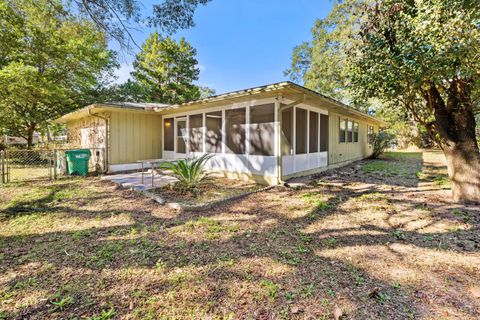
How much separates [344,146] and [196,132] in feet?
22.0

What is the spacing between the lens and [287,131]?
645 centimetres

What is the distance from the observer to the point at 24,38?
11.1 meters

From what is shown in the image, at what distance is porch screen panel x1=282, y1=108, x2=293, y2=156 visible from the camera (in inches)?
247

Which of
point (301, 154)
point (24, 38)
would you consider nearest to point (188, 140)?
point (301, 154)

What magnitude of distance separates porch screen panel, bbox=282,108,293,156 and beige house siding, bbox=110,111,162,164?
17.9 feet

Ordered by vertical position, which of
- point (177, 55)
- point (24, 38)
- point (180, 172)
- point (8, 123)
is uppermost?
point (177, 55)

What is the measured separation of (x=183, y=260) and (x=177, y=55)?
2386 cm

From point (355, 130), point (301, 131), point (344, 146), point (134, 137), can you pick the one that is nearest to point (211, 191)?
point (301, 131)

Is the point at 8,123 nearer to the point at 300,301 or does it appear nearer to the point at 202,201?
the point at 202,201

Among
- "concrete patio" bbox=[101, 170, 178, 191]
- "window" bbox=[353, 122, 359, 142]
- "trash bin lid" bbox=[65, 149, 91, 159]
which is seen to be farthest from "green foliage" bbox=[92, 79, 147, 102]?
"window" bbox=[353, 122, 359, 142]

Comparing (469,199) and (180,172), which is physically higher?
(180,172)

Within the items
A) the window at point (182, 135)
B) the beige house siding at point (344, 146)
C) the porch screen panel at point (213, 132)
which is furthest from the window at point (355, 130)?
the window at point (182, 135)

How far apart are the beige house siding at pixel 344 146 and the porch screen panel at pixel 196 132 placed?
4.99 m

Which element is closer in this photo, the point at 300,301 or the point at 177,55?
the point at 300,301
